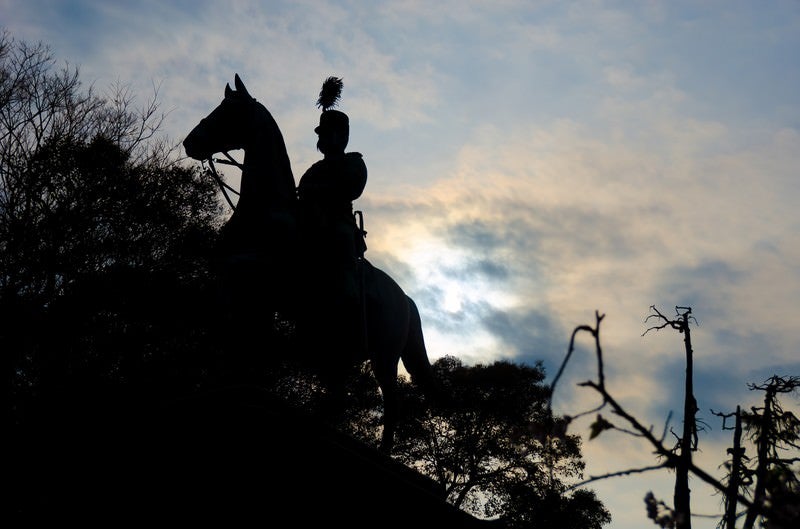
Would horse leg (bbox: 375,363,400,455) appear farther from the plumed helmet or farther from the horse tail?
the plumed helmet

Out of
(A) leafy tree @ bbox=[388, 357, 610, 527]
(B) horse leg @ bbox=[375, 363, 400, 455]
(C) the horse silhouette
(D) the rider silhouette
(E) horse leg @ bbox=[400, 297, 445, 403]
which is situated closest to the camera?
(C) the horse silhouette

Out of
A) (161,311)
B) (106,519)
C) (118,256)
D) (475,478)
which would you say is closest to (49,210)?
(118,256)

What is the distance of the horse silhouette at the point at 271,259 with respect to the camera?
7930 mm

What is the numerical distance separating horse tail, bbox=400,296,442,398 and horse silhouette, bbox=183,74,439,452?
0.44 metres

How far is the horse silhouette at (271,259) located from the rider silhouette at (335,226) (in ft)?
0.42

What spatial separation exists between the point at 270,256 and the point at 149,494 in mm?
2920

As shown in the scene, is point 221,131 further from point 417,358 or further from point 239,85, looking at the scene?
point 417,358

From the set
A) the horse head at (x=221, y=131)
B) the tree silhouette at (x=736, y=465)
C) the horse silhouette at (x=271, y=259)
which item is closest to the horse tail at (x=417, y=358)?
the horse silhouette at (x=271, y=259)

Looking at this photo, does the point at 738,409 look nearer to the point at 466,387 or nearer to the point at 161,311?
the point at 161,311

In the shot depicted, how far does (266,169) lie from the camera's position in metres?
8.55

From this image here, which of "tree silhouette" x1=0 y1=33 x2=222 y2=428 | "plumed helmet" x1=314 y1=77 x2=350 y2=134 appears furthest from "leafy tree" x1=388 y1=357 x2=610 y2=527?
"plumed helmet" x1=314 y1=77 x2=350 y2=134

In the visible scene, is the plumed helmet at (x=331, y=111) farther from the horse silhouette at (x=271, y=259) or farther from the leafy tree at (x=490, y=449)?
the leafy tree at (x=490, y=449)

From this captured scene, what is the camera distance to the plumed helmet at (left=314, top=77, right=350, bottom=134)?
32.0 feet

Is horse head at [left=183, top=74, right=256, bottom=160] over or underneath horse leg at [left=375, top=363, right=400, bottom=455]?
over
